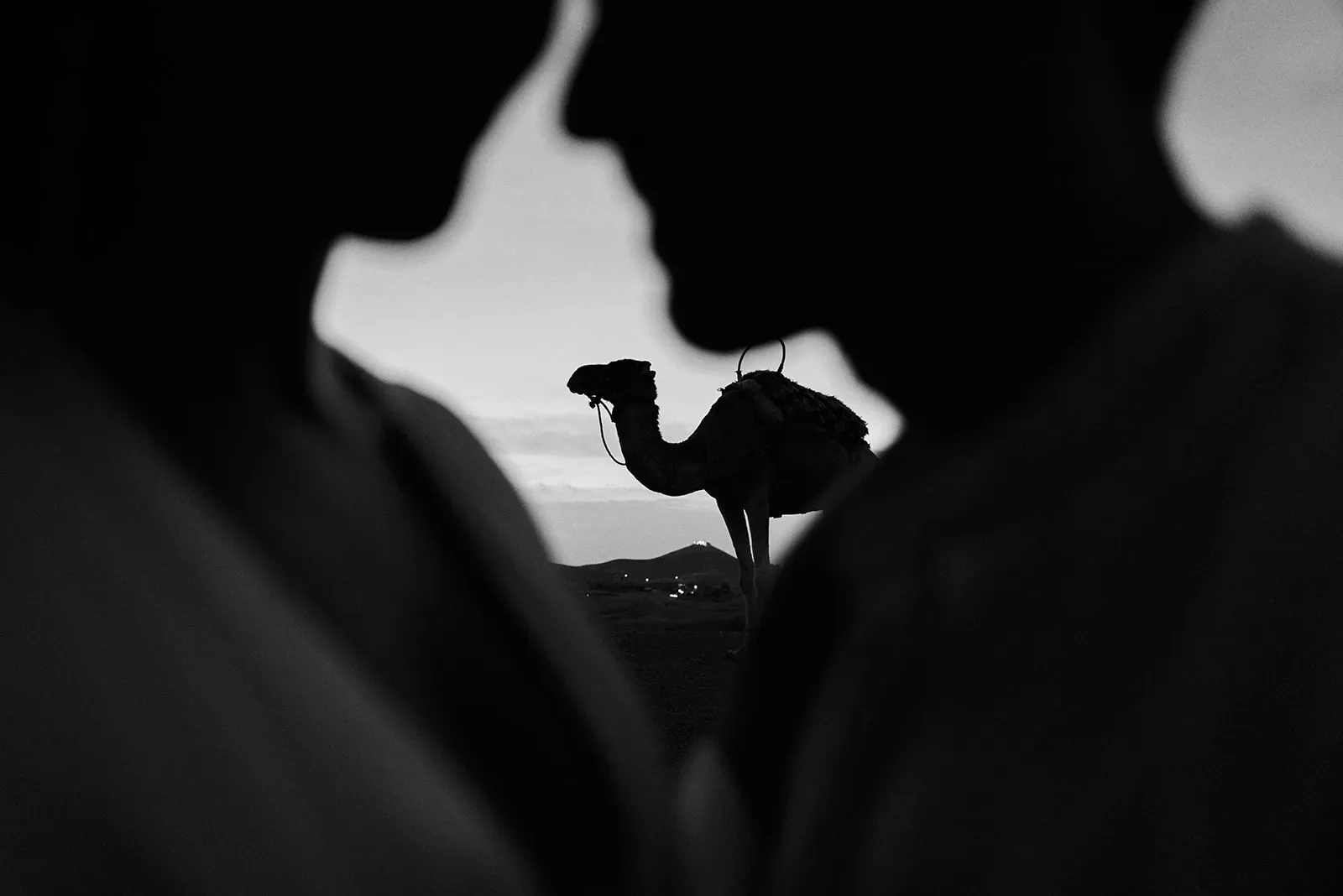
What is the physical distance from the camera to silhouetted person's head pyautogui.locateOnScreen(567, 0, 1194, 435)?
0.59 metres

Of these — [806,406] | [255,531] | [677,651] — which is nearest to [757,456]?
[806,406]

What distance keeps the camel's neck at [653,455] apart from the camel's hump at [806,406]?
0.37m

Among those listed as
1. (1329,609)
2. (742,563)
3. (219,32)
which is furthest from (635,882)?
(742,563)

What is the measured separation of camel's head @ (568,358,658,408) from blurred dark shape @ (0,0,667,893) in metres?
2.29

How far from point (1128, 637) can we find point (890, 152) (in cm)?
30

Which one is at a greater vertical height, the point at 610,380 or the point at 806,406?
the point at 610,380

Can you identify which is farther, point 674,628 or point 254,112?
point 674,628

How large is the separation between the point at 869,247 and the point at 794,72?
115 mm

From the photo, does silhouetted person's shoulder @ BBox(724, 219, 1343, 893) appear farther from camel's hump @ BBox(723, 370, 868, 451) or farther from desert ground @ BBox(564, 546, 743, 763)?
camel's hump @ BBox(723, 370, 868, 451)

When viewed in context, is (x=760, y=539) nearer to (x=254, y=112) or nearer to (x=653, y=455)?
(x=653, y=455)

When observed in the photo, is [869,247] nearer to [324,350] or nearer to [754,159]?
[754,159]

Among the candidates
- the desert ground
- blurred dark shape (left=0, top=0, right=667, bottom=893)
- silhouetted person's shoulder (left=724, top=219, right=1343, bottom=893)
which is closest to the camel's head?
the desert ground

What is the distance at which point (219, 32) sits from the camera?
0.59m

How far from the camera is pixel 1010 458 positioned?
0.59 meters
